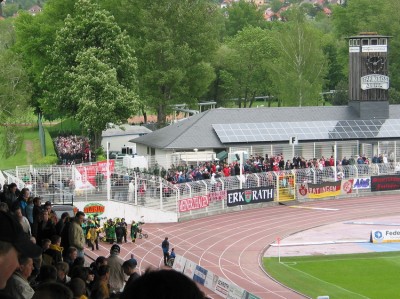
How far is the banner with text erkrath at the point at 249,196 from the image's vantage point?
143 feet

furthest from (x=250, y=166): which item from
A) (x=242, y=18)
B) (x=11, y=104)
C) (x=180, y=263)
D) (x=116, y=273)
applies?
(x=242, y=18)

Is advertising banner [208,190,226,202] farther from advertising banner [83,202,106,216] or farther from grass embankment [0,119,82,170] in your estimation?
grass embankment [0,119,82,170]

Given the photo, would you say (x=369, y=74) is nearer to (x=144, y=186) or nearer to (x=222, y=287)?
(x=144, y=186)

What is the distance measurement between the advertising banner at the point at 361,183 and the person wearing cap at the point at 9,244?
44.0m

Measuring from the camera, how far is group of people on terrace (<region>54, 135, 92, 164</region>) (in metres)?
50.0

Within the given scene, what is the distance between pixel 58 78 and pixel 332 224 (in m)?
21.6

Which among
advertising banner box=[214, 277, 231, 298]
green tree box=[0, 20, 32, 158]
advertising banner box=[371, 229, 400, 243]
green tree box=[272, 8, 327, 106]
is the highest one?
green tree box=[272, 8, 327, 106]

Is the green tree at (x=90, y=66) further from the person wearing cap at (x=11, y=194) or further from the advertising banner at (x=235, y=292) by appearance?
the person wearing cap at (x=11, y=194)

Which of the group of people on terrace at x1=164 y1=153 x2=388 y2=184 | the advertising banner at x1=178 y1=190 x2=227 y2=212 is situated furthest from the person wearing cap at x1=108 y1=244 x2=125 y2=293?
the group of people on terrace at x1=164 y1=153 x2=388 y2=184

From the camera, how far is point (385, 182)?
158 feet

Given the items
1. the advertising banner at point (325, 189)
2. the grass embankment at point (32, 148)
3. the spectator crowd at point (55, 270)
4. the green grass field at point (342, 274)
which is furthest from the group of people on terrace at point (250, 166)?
the spectator crowd at point (55, 270)

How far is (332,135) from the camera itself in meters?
52.8

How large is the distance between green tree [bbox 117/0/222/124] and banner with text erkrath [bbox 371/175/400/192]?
20.7 m

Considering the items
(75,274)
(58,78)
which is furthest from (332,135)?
(75,274)
